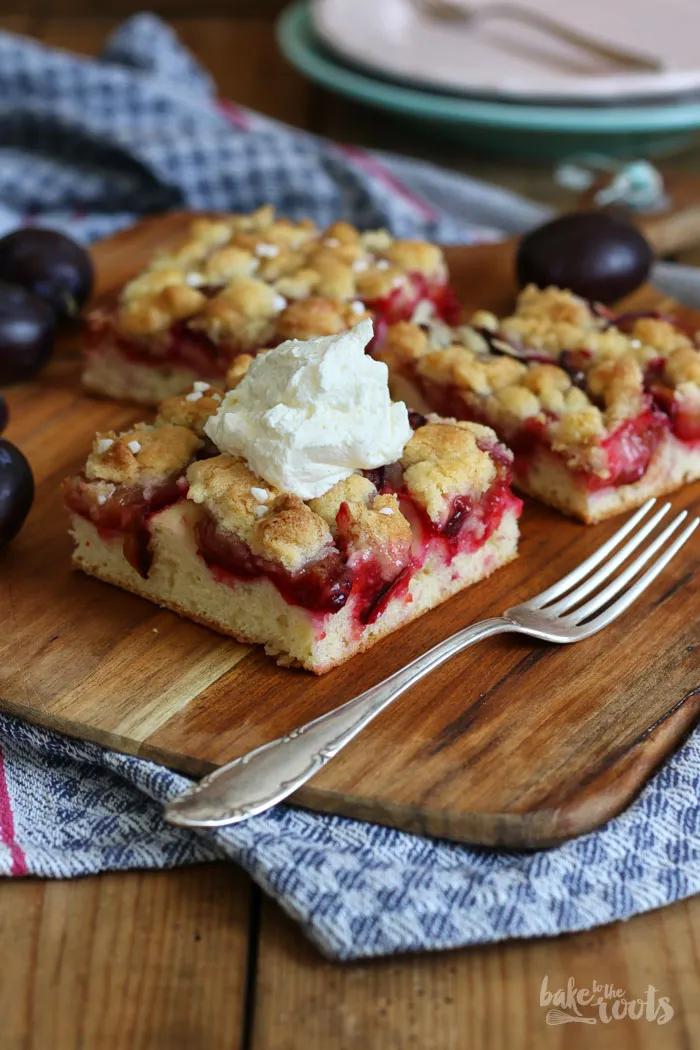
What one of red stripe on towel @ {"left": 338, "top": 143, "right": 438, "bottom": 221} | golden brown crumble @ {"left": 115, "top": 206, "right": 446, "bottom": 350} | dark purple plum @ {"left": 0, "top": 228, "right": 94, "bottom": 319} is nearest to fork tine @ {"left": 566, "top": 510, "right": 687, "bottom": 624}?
golden brown crumble @ {"left": 115, "top": 206, "right": 446, "bottom": 350}

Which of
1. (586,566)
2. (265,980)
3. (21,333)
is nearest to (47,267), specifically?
(21,333)

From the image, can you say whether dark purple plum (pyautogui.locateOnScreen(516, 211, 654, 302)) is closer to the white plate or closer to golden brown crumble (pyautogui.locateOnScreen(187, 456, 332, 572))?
the white plate

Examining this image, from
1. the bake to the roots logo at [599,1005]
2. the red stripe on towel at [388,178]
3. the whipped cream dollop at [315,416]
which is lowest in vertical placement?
the red stripe on towel at [388,178]

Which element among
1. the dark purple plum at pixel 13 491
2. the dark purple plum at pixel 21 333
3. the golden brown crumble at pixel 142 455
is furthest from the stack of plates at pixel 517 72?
the dark purple plum at pixel 13 491

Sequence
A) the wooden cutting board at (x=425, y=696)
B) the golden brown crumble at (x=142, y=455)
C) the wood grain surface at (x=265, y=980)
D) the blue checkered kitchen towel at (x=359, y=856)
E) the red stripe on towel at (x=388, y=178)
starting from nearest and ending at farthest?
1. the wood grain surface at (x=265, y=980)
2. the blue checkered kitchen towel at (x=359, y=856)
3. the wooden cutting board at (x=425, y=696)
4. the golden brown crumble at (x=142, y=455)
5. the red stripe on towel at (x=388, y=178)

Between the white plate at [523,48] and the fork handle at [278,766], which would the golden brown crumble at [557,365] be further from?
the white plate at [523,48]

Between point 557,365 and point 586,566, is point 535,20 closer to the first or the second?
point 557,365
